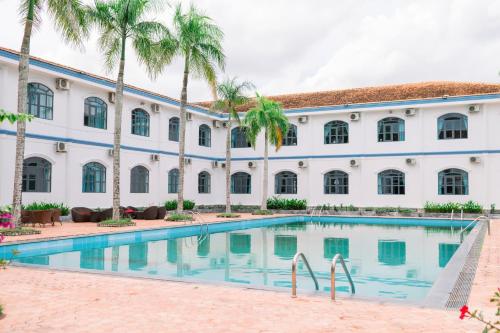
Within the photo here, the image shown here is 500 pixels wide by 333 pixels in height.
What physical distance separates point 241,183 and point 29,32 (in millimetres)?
16939

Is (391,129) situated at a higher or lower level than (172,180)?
higher

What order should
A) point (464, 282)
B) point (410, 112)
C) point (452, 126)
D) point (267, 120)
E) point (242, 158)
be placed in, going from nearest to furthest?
point (464, 282)
point (267, 120)
point (452, 126)
point (410, 112)
point (242, 158)

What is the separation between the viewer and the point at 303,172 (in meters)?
26.5

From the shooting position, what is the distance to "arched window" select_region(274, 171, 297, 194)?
26812mm

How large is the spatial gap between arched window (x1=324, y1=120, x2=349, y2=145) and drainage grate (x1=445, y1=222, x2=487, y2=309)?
15.5 m

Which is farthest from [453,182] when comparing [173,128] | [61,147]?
[61,147]

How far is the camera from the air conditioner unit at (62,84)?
17.9m

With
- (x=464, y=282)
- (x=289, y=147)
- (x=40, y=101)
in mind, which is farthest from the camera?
(x=289, y=147)

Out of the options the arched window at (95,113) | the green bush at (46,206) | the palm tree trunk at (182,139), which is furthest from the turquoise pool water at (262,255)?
the arched window at (95,113)

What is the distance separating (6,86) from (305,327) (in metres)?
15.2

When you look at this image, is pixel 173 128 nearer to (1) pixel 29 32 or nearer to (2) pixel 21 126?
(1) pixel 29 32

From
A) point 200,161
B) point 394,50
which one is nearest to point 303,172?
point 200,161

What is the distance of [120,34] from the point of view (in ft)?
54.2

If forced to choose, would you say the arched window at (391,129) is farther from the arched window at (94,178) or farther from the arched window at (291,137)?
the arched window at (94,178)
